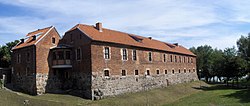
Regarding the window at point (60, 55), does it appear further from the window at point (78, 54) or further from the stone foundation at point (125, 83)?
the stone foundation at point (125, 83)

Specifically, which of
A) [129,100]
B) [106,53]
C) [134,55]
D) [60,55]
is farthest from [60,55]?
[134,55]

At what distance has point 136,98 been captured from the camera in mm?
33500

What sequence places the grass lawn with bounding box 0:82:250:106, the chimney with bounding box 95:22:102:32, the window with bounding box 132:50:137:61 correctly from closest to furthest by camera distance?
the grass lawn with bounding box 0:82:250:106 → the chimney with bounding box 95:22:102:32 → the window with bounding box 132:50:137:61

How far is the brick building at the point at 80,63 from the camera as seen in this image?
105 ft

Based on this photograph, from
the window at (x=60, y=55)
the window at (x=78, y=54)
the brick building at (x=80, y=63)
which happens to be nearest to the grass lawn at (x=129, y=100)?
the brick building at (x=80, y=63)

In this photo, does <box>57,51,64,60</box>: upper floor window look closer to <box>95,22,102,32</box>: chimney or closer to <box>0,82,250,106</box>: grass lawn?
<box>0,82,250,106</box>: grass lawn

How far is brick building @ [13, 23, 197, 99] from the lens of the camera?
3186 cm

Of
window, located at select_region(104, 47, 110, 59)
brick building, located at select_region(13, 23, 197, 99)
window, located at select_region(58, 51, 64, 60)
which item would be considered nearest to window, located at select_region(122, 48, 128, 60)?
brick building, located at select_region(13, 23, 197, 99)

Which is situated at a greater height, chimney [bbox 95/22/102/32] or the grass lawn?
chimney [bbox 95/22/102/32]

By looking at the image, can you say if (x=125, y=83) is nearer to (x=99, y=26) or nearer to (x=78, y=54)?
(x=78, y=54)

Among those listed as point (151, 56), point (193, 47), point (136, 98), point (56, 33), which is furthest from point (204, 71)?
point (56, 33)

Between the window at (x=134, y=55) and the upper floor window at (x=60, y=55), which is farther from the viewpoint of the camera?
the window at (x=134, y=55)

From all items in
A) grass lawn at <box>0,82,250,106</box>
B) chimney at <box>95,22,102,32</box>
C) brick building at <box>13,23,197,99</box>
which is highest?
chimney at <box>95,22,102,32</box>

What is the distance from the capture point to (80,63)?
33.1 meters
